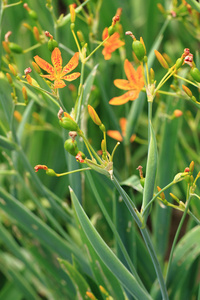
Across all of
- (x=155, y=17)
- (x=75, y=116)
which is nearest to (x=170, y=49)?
(x=155, y=17)

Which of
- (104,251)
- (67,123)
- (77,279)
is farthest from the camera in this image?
(77,279)

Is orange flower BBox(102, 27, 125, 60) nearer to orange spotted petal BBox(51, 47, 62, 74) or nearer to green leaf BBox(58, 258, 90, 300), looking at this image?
orange spotted petal BBox(51, 47, 62, 74)

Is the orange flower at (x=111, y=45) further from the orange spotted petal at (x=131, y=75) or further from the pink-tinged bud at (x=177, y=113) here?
the pink-tinged bud at (x=177, y=113)

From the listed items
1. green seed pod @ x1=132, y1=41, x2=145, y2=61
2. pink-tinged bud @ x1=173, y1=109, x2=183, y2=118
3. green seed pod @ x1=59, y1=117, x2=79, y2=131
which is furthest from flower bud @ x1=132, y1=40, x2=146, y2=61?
pink-tinged bud @ x1=173, y1=109, x2=183, y2=118

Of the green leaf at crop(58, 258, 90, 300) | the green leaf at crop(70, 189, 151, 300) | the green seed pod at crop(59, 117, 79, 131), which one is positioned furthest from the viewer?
the green leaf at crop(58, 258, 90, 300)

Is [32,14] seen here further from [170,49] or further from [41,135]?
[170,49]

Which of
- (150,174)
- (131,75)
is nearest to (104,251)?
(150,174)

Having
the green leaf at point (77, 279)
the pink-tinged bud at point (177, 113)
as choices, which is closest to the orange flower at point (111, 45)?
the pink-tinged bud at point (177, 113)

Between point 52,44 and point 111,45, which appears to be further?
point 111,45

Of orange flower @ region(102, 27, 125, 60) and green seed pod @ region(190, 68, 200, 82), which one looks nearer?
green seed pod @ region(190, 68, 200, 82)

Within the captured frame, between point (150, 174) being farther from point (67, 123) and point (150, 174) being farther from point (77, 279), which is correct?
point (77, 279)

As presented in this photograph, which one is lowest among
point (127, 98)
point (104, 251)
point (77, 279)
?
point (77, 279)
